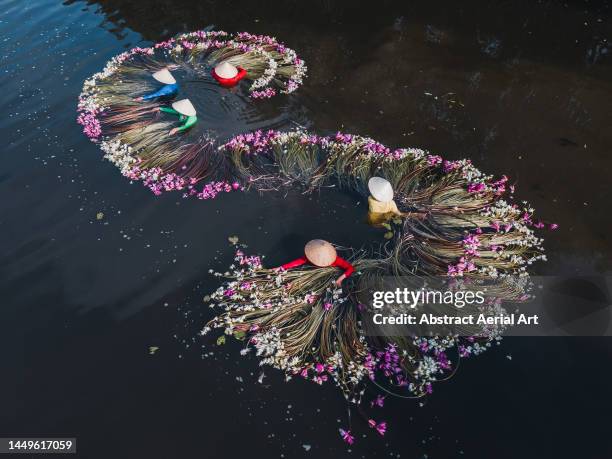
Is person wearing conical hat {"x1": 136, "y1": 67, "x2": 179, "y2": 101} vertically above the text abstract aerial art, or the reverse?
person wearing conical hat {"x1": 136, "y1": 67, "x2": 179, "y2": 101}

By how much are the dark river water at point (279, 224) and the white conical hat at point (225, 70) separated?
92 cm

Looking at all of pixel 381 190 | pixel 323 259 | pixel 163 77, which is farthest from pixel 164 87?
pixel 323 259

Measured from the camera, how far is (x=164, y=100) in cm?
1010

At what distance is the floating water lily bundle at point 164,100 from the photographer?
851 centimetres

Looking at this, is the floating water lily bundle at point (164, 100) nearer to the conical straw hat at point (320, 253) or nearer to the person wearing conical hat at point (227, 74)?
the person wearing conical hat at point (227, 74)

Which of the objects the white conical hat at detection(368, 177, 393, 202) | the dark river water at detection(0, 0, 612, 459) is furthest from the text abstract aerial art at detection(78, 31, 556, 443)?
the dark river water at detection(0, 0, 612, 459)

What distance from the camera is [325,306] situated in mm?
6191

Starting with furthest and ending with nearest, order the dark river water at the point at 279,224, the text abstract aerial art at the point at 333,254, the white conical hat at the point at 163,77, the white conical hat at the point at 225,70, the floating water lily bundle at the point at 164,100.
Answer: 1. the white conical hat at the point at 225,70
2. the white conical hat at the point at 163,77
3. the floating water lily bundle at the point at 164,100
4. the text abstract aerial art at the point at 333,254
5. the dark river water at the point at 279,224

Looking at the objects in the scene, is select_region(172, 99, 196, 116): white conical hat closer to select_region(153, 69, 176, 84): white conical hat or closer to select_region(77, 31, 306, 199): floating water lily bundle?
select_region(77, 31, 306, 199): floating water lily bundle

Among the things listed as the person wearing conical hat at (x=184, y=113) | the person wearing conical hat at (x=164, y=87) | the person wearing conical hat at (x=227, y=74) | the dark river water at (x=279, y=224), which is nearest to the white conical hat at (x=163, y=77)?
the person wearing conical hat at (x=164, y=87)

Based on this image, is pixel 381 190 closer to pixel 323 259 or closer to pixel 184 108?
pixel 323 259

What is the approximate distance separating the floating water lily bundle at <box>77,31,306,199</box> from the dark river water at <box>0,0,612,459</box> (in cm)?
38

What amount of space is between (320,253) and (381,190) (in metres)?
1.50

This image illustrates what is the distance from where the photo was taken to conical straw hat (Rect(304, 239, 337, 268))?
254 inches
